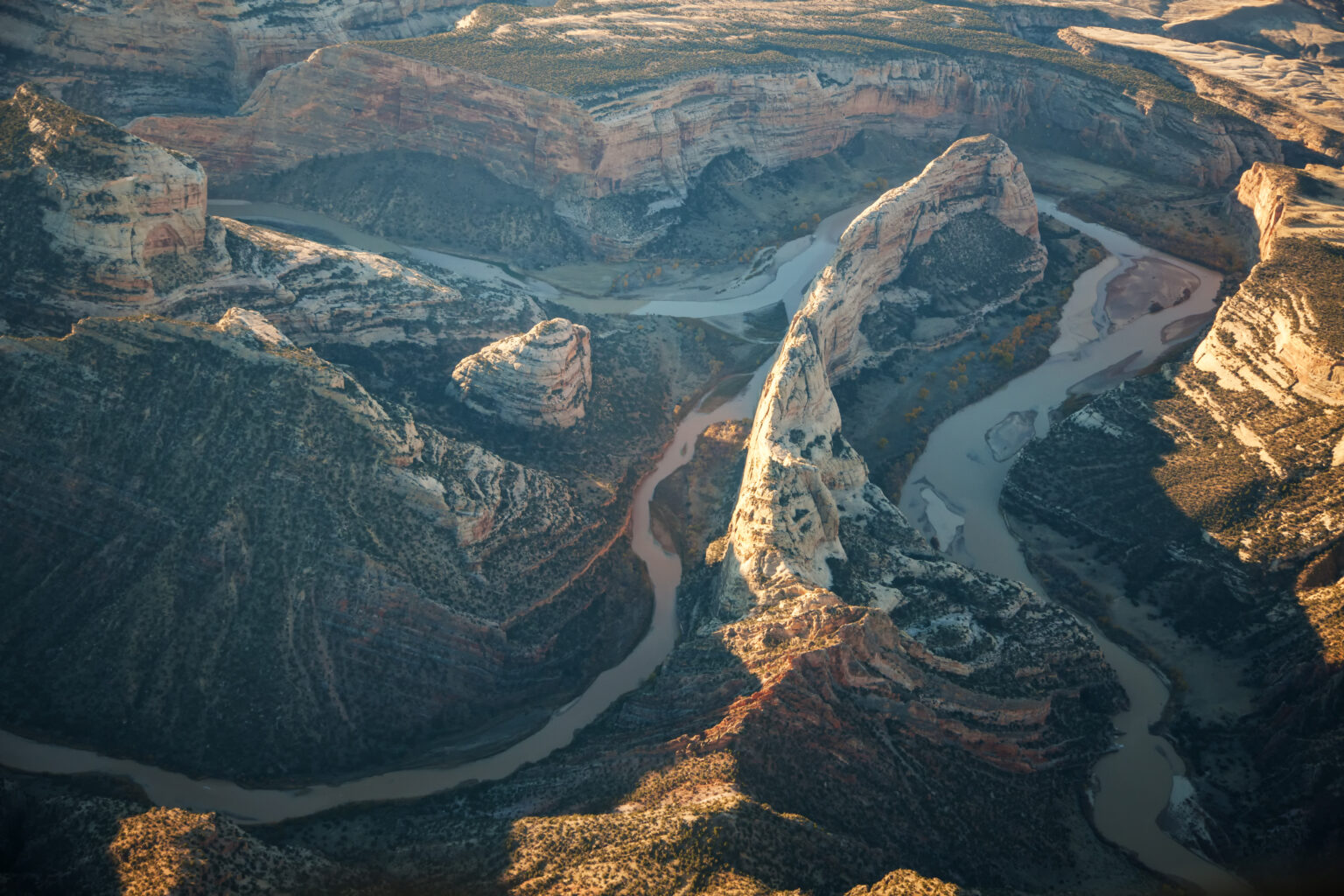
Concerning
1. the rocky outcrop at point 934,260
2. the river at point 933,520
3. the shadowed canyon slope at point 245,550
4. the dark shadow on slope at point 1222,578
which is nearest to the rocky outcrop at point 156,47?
the river at point 933,520

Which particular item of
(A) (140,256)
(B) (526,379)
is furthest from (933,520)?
(A) (140,256)

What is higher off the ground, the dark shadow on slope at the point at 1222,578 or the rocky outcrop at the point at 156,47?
the rocky outcrop at the point at 156,47

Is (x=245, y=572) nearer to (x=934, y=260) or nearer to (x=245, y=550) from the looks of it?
(x=245, y=550)

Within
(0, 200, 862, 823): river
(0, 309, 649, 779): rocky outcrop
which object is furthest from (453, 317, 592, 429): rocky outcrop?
(0, 309, 649, 779): rocky outcrop

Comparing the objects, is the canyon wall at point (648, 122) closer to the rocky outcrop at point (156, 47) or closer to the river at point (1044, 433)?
the rocky outcrop at point (156, 47)

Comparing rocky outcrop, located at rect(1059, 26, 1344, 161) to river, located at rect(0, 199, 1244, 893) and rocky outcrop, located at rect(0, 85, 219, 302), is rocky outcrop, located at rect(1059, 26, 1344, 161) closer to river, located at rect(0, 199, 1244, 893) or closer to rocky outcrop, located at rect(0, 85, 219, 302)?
river, located at rect(0, 199, 1244, 893)
